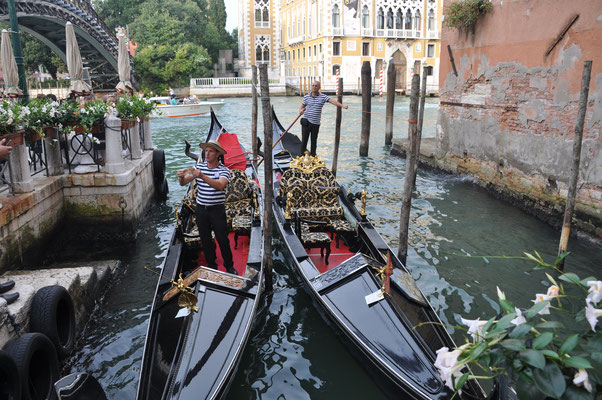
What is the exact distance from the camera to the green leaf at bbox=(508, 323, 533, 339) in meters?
1.11

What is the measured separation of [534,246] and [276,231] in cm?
288

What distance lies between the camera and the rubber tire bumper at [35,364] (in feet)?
7.59

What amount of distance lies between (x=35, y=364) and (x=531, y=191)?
5762mm

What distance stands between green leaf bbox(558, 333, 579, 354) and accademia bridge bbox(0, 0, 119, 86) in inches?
647

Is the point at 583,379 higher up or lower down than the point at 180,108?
lower down

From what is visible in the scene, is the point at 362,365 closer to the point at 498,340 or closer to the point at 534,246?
the point at 498,340

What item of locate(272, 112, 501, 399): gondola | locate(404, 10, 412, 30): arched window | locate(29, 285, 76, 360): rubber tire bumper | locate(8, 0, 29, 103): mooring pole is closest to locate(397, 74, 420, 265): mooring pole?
locate(272, 112, 501, 399): gondola

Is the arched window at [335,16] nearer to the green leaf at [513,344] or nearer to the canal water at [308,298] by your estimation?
the canal water at [308,298]

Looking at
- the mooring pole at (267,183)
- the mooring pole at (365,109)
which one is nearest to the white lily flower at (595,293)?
the mooring pole at (267,183)

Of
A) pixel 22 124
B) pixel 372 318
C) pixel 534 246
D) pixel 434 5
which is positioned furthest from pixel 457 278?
pixel 434 5

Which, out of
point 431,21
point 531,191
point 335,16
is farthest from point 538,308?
point 431,21

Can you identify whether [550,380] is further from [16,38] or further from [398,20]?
[398,20]

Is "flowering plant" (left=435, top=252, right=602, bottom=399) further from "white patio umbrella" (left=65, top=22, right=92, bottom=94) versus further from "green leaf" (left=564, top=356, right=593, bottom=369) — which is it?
"white patio umbrella" (left=65, top=22, right=92, bottom=94)

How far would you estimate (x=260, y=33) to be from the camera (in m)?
36.8
